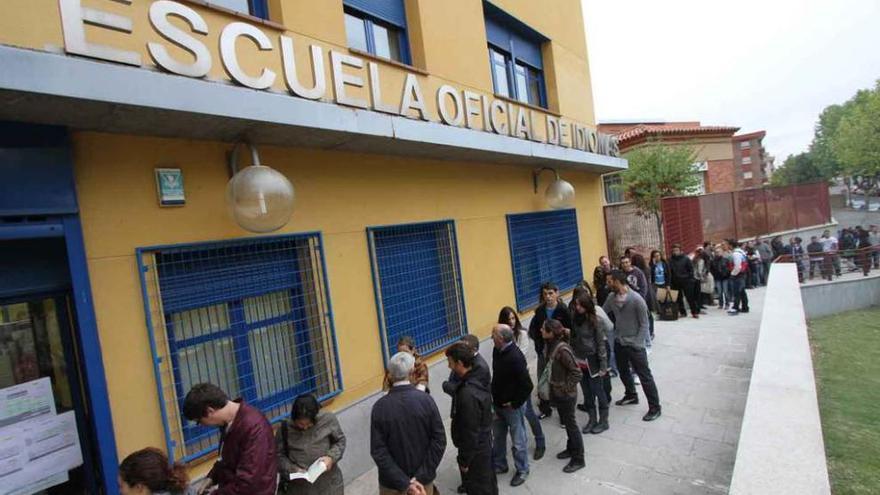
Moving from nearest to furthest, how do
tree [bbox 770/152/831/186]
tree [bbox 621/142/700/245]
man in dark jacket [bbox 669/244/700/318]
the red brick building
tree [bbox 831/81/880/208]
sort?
man in dark jacket [bbox 669/244/700/318]
tree [bbox 621/142/700/245]
the red brick building
tree [bbox 831/81/880/208]
tree [bbox 770/152/831/186]

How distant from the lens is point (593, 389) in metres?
4.95

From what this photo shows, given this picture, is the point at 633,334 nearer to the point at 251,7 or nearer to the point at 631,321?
the point at 631,321

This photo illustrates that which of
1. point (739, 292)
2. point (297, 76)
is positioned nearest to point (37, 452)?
point (297, 76)

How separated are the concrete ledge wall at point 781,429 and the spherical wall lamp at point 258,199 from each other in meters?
3.55

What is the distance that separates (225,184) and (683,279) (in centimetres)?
876

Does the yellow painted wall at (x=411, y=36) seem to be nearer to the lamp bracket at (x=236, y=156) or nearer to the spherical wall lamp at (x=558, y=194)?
the lamp bracket at (x=236, y=156)

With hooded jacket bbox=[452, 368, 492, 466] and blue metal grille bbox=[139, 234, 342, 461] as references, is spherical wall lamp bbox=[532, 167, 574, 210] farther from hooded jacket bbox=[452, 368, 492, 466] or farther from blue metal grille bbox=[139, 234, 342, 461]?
hooded jacket bbox=[452, 368, 492, 466]

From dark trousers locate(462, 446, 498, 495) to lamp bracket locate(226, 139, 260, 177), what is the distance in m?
3.08

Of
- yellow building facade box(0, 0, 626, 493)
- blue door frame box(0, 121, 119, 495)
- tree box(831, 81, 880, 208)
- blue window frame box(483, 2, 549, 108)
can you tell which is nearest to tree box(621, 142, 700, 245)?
blue window frame box(483, 2, 549, 108)

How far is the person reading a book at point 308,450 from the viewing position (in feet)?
9.78

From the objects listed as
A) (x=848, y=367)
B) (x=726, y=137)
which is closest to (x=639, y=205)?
(x=848, y=367)

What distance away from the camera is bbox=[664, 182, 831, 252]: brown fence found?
12.6 meters

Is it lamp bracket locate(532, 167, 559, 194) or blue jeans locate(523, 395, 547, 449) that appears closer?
blue jeans locate(523, 395, 547, 449)

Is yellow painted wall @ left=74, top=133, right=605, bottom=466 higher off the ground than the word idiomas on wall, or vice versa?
the word idiomas on wall
